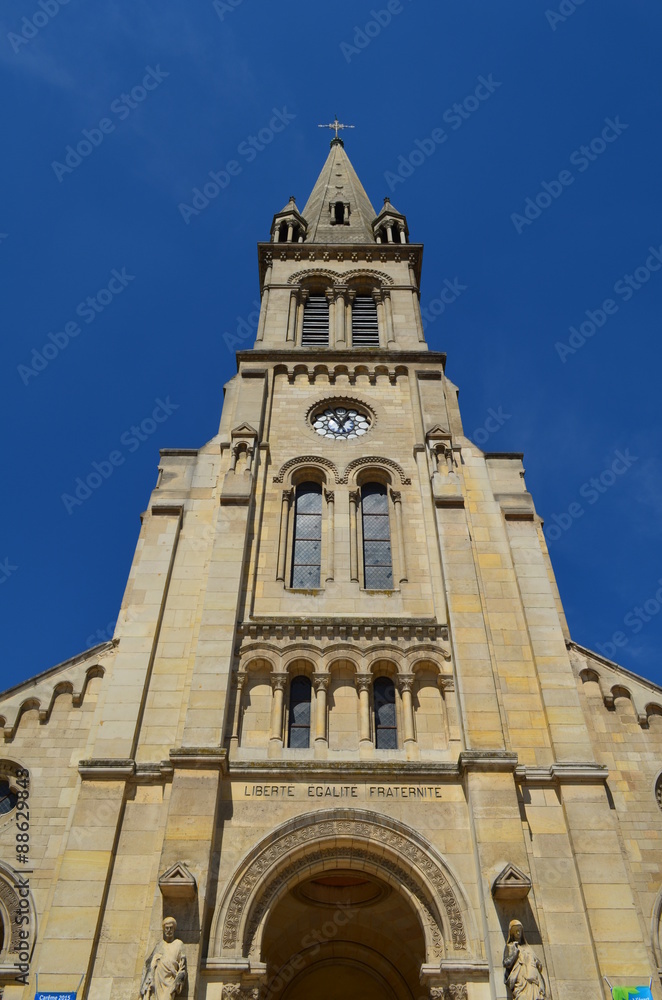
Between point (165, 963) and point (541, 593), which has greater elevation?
point (541, 593)

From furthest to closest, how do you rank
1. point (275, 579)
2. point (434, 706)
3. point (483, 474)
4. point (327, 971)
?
point (483, 474), point (275, 579), point (327, 971), point (434, 706)

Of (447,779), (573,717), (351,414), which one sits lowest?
(447,779)

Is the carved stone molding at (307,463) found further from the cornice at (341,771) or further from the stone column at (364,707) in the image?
the cornice at (341,771)

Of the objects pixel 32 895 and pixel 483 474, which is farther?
pixel 483 474

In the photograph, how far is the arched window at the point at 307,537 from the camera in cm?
2186

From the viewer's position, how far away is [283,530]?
22453 mm

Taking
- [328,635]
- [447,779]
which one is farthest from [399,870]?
[328,635]

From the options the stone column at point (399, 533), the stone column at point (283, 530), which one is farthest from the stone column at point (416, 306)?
the stone column at point (283, 530)

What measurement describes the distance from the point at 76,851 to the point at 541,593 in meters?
11.6

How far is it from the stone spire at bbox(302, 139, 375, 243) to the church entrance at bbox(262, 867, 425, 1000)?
85.7ft

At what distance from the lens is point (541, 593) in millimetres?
20109

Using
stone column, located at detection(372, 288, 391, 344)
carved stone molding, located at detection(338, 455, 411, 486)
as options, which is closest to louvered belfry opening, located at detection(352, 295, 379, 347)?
stone column, located at detection(372, 288, 391, 344)

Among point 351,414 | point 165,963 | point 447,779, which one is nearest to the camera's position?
point 165,963

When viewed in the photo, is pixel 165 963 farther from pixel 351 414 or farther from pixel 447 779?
pixel 351 414
